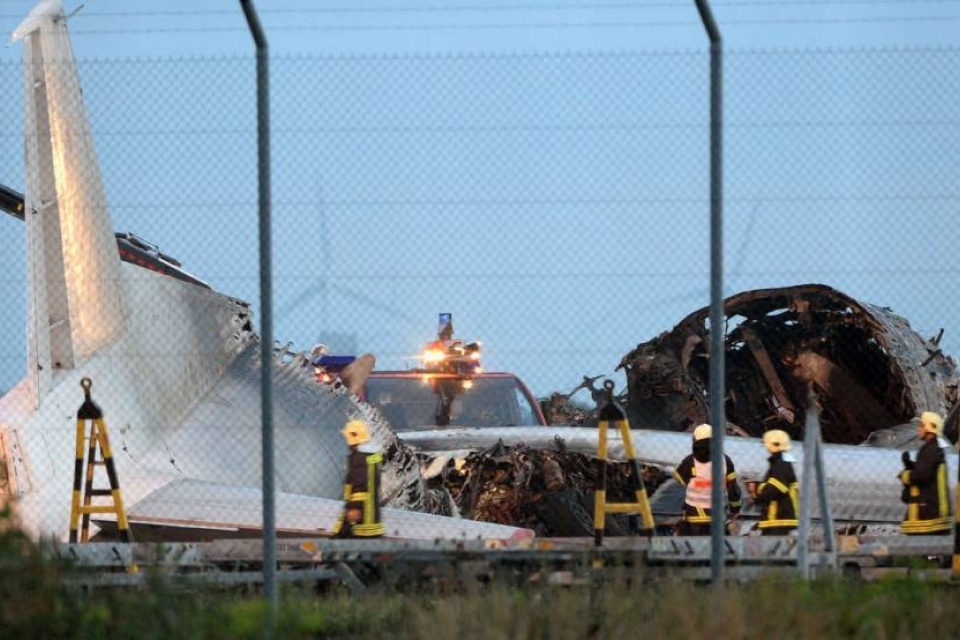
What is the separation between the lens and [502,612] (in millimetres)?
7867

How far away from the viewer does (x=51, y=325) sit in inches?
543

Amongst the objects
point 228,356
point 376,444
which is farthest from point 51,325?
point 376,444

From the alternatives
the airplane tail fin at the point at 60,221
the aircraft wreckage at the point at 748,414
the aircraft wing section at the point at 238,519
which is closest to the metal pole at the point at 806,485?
the aircraft wing section at the point at 238,519

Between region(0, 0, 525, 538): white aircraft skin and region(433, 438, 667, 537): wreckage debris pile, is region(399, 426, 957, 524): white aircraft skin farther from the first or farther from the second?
region(0, 0, 525, 538): white aircraft skin

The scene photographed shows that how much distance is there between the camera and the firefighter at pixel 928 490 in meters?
13.0

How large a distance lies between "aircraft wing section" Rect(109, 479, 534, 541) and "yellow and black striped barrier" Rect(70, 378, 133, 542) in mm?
527

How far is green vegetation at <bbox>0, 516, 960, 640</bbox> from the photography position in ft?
25.7

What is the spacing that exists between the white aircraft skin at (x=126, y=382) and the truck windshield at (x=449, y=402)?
13.6ft

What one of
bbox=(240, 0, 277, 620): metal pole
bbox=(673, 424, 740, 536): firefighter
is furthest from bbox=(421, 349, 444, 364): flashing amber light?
bbox=(240, 0, 277, 620): metal pole

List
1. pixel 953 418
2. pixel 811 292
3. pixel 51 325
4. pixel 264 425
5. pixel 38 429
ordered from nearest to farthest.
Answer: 1. pixel 264 425
2. pixel 38 429
3. pixel 51 325
4. pixel 953 418
5. pixel 811 292

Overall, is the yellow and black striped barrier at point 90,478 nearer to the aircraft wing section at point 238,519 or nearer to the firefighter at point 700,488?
the aircraft wing section at point 238,519

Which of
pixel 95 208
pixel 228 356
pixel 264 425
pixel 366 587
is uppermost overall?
pixel 95 208

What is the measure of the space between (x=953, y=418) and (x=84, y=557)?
11.3 metres

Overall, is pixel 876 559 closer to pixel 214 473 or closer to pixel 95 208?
pixel 214 473
